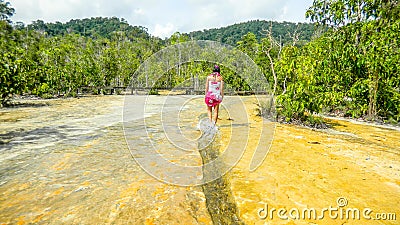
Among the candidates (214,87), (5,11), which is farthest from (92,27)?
(214,87)

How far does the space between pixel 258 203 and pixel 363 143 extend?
4063 millimetres

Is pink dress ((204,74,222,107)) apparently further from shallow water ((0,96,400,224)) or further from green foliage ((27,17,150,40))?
green foliage ((27,17,150,40))

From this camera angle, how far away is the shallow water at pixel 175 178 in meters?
2.42

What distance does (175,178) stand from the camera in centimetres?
326

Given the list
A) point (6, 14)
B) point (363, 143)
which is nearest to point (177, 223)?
point (363, 143)

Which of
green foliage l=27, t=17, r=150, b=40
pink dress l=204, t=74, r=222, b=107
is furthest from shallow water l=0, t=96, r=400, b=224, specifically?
green foliage l=27, t=17, r=150, b=40

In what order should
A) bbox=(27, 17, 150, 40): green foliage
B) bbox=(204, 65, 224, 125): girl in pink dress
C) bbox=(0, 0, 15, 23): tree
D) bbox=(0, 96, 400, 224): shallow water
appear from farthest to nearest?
1. bbox=(27, 17, 150, 40): green foliage
2. bbox=(0, 0, 15, 23): tree
3. bbox=(204, 65, 224, 125): girl in pink dress
4. bbox=(0, 96, 400, 224): shallow water

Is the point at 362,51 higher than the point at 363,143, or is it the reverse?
the point at 362,51

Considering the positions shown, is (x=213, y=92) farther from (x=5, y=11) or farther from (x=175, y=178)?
(x=5, y=11)

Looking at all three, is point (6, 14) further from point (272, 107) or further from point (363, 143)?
point (363, 143)

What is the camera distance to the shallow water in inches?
95.1

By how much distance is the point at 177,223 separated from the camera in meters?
2.25

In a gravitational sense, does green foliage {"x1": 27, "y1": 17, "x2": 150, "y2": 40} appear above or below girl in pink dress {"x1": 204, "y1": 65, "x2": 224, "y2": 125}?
above

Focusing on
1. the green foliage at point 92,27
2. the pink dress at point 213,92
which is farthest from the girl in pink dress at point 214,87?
the green foliage at point 92,27
